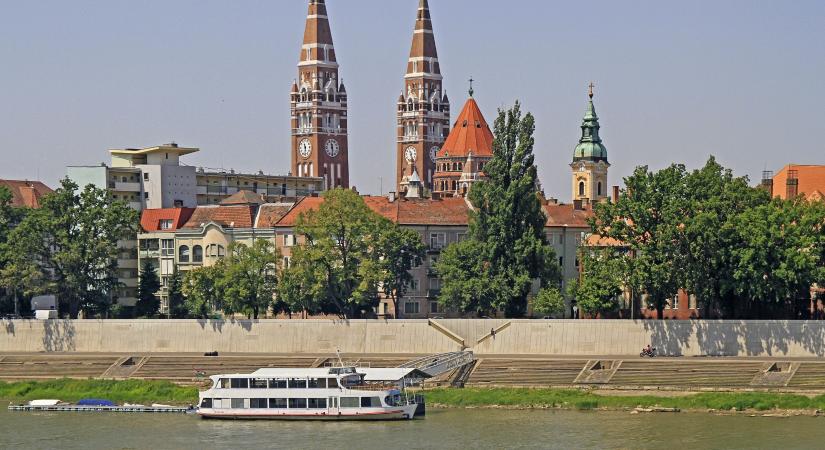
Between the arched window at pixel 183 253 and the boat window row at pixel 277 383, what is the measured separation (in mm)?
52281

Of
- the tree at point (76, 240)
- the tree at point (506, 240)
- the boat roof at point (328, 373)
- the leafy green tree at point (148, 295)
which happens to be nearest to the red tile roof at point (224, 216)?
the leafy green tree at point (148, 295)

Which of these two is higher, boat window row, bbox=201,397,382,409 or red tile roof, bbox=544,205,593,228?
red tile roof, bbox=544,205,593,228

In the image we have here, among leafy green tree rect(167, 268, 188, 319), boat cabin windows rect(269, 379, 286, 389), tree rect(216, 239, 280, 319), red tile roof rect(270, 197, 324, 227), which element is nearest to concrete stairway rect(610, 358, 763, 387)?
boat cabin windows rect(269, 379, 286, 389)

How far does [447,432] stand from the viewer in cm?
9812

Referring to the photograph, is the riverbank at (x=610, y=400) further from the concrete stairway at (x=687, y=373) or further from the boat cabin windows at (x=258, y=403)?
the boat cabin windows at (x=258, y=403)

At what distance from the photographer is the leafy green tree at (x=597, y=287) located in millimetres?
125188

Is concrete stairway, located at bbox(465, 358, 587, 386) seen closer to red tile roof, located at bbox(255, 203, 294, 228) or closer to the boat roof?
the boat roof

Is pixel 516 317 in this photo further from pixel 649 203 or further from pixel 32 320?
pixel 32 320

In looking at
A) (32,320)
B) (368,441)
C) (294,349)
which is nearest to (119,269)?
(32,320)

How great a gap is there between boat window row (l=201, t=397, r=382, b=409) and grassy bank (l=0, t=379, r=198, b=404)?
7.91 meters

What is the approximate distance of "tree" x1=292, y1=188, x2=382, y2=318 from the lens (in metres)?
132

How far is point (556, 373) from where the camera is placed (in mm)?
115750

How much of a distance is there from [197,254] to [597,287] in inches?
1616

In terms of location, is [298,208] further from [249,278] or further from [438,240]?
[249,278]
